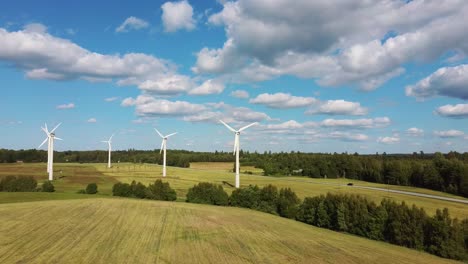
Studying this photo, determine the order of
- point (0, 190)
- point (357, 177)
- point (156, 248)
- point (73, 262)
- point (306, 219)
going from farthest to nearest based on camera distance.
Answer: point (357, 177)
point (0, 190)
point (306, 219)
point (156, 248)
point (73, 262)

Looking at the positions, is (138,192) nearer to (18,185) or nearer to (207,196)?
(207,196)

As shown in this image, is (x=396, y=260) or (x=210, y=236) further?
(x=210, y=236)

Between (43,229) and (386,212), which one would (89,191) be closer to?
(43,229)

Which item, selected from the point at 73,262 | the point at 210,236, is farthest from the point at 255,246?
the point at 73,262

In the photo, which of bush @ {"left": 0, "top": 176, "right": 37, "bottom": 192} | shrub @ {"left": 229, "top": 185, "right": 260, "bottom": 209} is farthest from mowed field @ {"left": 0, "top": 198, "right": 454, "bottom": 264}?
bush @ {"left": 0, "top": 176, "right": 37, "bottom": 192}

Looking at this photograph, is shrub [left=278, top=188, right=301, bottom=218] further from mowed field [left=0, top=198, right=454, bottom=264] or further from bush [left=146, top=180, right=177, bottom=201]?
bush [left=146, top=180, right=177, bottom=201]
